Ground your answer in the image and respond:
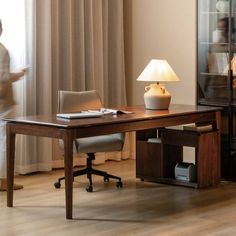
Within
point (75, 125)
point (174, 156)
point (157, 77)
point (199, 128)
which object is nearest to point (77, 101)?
point (157, 77)

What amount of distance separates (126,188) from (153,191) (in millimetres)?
271

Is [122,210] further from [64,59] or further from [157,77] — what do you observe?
[64,59]

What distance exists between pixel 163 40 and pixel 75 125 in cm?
251

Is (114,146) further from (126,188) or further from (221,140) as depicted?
(221,140)

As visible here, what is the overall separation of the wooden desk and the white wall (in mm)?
967

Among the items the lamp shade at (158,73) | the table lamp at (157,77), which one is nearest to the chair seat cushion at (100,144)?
the table lamp at (157,77)

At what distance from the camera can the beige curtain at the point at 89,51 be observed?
6.72m

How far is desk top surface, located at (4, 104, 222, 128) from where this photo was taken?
16.1 feet

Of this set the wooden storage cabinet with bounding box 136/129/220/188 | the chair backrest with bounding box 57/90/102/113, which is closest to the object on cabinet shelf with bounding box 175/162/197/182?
the wooden storage cabinet with bounding box 136/129/220/188

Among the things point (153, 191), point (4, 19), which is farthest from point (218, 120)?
point (4, 19)

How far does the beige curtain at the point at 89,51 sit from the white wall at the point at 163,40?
13 centimetres

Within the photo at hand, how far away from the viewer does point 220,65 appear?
6398 mm

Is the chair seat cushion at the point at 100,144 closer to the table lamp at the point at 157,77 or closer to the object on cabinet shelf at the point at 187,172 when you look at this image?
the table lamp at the point at 157,77

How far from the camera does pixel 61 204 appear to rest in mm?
5305
